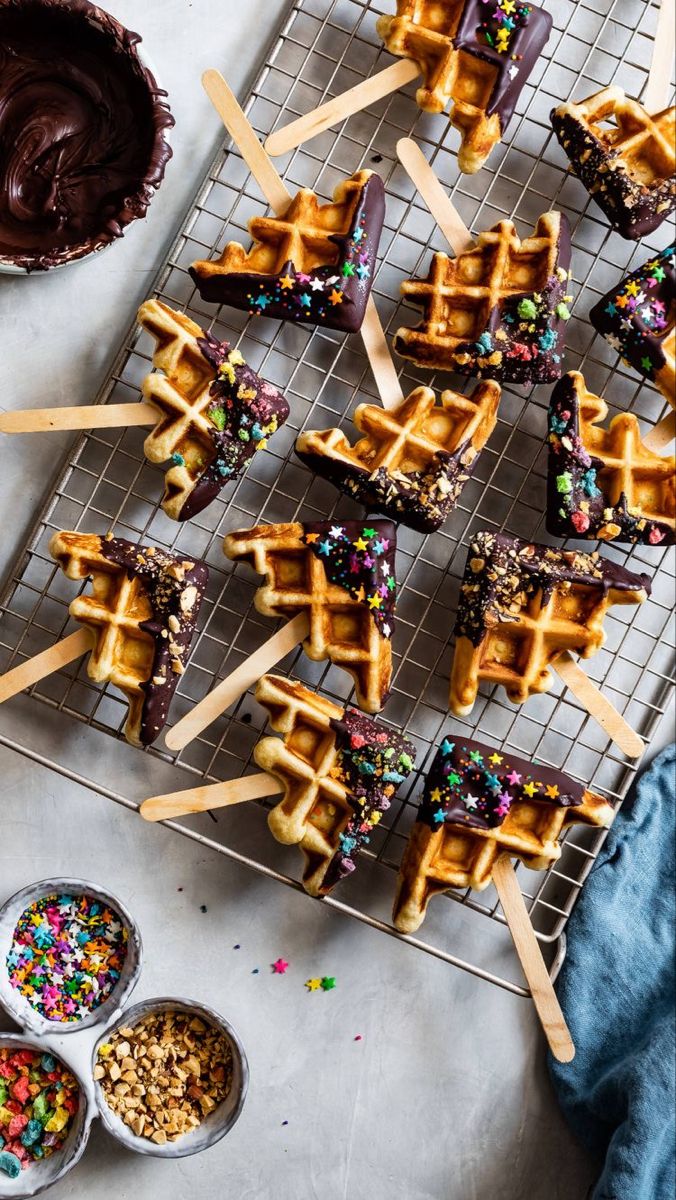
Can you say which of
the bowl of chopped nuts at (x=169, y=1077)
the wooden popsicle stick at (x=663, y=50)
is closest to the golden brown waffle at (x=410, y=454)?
the wooden popsicle stick at (x=663, y=50)

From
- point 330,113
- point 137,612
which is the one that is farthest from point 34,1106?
point 330,113

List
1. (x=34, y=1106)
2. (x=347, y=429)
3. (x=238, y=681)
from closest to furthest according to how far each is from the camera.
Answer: (x=238, y=681), (x=34, y=1106), (x=347, y=429)

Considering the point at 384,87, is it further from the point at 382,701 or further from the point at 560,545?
the point at 382,701

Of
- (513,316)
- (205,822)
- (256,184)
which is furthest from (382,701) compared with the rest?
(256,184)

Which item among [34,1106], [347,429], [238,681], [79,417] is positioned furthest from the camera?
[347,429]

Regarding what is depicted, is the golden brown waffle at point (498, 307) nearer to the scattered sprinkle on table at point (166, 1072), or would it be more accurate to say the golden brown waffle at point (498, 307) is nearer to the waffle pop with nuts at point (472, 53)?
the waffle pop with nuts at point (472, 53)

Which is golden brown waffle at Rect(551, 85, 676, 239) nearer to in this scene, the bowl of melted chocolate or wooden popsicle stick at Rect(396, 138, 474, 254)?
wooden popsicle stick at Rect(396, 138, 474, 254)

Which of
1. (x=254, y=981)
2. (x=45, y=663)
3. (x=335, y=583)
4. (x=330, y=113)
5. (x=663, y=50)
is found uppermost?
(x=663, y=50)

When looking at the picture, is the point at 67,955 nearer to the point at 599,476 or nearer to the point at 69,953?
the point at 69,953
